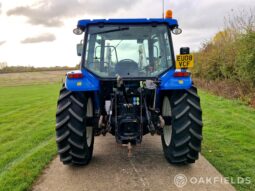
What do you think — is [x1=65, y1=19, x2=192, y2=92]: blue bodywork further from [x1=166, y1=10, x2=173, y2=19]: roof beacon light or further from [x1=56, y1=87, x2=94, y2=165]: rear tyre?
[x1=56, y1=87, x2=94, y2=165]: rear tyre

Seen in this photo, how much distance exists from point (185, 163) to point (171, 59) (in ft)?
5.17

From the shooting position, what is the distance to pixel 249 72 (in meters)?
10.2

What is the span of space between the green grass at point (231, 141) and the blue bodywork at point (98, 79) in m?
1.36

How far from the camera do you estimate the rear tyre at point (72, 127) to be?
12.4ft

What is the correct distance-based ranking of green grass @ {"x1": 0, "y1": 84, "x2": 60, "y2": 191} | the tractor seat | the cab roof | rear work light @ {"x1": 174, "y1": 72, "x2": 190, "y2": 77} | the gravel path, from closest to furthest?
the gravel path → green grass @ {"x1": 0, "y1": 84, "x2": 60, "y2": 191} → rear work light @ {"x1": 174, "y1": 72, "x2": 190, "y2": 77} → the cab roof → the tractor seat

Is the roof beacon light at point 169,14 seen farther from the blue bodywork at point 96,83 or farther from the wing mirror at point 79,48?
the wing mirror at point 79,48

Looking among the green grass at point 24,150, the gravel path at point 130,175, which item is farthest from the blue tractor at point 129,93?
the green grass at point 24,150

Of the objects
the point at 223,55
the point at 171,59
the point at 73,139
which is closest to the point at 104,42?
the point at 171,59

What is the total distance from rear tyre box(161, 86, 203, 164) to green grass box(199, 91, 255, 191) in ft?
1.71

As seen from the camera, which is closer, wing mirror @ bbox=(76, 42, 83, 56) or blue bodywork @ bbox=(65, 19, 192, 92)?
blue bodywork @ bbox=(65, 19, 192, 92)

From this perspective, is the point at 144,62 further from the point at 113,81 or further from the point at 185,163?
the point at 185,163

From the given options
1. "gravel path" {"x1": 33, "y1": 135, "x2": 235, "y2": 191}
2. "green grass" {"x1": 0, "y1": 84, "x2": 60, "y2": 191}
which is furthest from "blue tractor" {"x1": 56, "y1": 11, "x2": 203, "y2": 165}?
"green grass" {"x1": 0, "y1": 84, "x2": 60, "y2": 191}

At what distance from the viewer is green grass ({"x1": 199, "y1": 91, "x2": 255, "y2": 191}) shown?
3.85m

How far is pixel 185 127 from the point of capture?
380 cm
